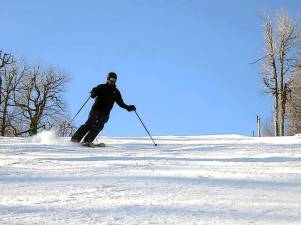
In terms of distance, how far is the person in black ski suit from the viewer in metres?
11.9

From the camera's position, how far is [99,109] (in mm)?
12047

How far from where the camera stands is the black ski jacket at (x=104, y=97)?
12.0m

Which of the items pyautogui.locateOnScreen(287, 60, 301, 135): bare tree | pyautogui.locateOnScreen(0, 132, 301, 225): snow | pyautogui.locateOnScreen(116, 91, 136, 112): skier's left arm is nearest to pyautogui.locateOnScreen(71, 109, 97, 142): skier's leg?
pyautogui.locateOnScreen(116, 91, 136, 112): skier's left arm

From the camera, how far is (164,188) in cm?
440

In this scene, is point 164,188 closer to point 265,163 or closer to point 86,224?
point 86,224

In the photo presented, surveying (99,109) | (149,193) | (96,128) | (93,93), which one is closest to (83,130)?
(96,128)

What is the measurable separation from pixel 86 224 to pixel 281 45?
33185mm

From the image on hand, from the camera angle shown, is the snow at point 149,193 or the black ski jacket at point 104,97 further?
the black ski jacket at point 104,97

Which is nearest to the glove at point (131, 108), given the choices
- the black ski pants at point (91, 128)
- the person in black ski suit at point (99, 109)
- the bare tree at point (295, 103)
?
the person in black ski suit at point (99, 109)

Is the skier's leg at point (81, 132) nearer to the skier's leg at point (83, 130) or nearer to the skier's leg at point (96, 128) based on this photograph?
the skier's leg at point (83, 130)

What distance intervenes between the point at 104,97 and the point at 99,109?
1.05 ft

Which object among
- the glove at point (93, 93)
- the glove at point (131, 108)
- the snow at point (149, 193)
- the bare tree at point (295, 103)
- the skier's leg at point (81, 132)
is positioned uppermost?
the bare tree at point (295, 103)

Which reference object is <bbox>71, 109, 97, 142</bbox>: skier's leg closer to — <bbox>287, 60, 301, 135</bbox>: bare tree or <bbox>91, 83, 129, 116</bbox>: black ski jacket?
<bbox>91, 83, 129, 116</bbox>: black ski jacket

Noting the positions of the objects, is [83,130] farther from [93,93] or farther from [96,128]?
[93,93]
